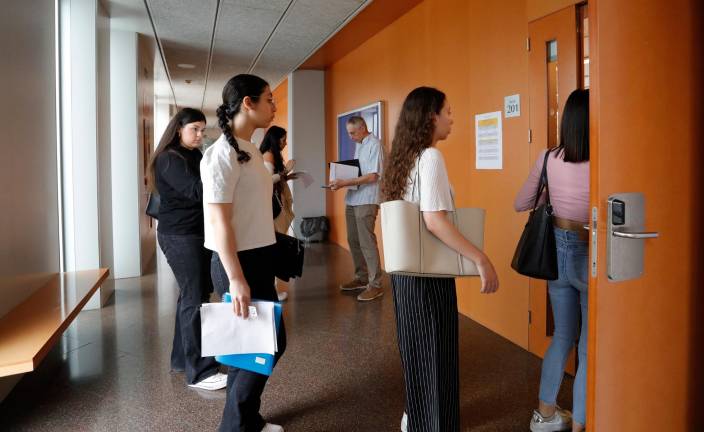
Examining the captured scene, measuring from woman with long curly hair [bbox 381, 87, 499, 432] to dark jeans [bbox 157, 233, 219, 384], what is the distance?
1232 mm

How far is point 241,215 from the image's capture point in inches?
72.4

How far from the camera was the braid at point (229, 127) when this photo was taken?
1798 millimetres

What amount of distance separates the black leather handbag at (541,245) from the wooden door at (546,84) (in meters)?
0.93

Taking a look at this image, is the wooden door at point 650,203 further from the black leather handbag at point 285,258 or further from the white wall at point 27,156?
the white wall at point 27,156

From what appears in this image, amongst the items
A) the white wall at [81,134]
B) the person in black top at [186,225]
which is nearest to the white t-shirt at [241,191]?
the person in black top at [186,225]

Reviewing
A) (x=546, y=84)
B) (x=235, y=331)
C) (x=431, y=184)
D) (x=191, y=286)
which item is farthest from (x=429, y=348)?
(x=546, y=84)

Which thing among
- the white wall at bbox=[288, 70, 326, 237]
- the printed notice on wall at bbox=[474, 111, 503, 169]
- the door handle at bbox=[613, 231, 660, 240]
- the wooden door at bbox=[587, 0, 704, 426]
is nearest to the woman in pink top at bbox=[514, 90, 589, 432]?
the wooden door at bbox=[587, 0, 704, 426]

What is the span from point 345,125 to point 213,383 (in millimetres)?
5019

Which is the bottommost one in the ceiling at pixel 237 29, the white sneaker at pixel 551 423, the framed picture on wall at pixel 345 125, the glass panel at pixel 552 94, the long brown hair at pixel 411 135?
the white sneaker at pixel 551 423

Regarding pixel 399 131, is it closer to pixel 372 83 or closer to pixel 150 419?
pixel 150 419

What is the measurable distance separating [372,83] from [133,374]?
4.46 meters

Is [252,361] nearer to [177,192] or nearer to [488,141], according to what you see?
[177,192]

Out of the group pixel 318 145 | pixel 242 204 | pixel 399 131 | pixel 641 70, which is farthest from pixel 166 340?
pixel 318 145

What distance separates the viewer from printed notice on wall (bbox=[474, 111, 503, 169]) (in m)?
3.45
